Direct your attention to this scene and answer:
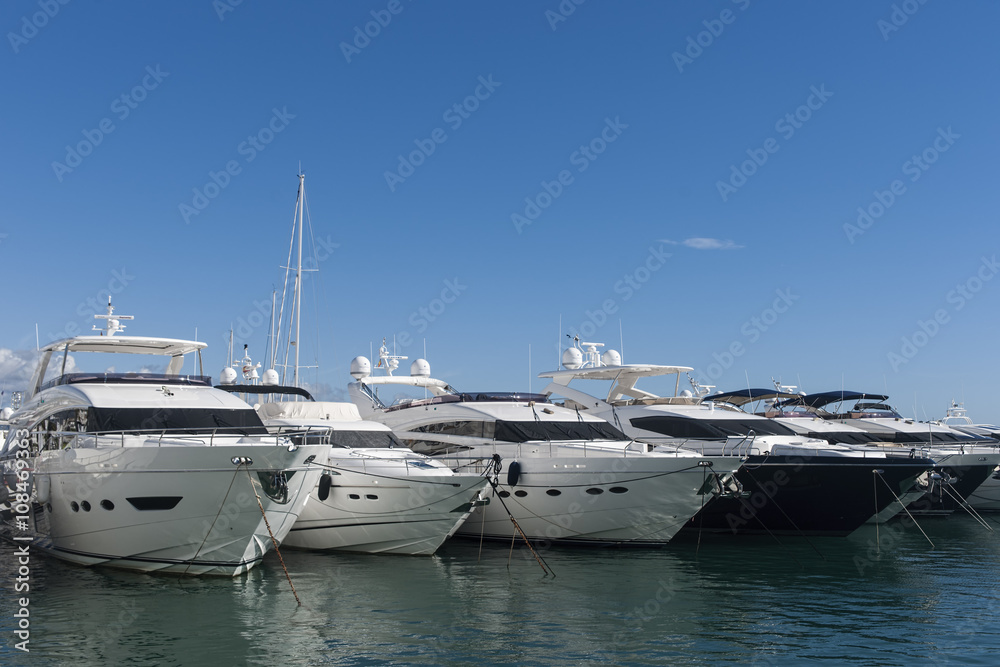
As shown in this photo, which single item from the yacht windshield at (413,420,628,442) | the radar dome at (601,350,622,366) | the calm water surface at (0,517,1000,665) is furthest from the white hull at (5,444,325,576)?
the radar dome at (601,350,622,366)

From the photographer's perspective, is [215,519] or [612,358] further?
[612,358]

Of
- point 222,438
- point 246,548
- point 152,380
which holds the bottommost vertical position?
point 246,548

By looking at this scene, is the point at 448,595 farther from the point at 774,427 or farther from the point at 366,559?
the point at 774,427

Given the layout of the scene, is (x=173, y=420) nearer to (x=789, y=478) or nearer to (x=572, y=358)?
(x=789, y=478)

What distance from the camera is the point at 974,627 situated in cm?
1237

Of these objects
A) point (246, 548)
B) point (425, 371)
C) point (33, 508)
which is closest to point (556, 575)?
point (246, 548)

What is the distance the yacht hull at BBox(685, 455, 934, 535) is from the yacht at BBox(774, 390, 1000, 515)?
1.32 metres

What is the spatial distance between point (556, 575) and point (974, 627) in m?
6.79

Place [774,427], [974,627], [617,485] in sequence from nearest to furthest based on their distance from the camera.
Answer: [974,627] → [617,485] → [774,427]

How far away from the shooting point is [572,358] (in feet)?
104

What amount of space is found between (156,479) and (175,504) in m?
0.52

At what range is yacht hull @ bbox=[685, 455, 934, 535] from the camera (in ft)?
68.0

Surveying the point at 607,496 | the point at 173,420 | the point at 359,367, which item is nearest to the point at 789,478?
the point at 607,496

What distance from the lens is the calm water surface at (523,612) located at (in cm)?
1075
